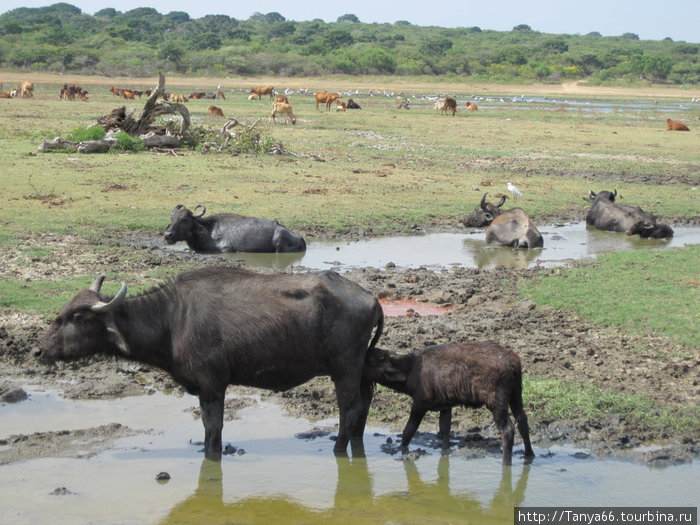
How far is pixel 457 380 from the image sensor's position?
20.3 feet

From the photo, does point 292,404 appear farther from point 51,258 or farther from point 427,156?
point 427,156

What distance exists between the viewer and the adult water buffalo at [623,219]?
1504 cm

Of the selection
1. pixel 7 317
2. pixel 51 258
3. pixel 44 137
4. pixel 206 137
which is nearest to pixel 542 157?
pixel 206 137

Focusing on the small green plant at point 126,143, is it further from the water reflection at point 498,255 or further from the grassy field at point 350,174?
the water reflection at point 498,255

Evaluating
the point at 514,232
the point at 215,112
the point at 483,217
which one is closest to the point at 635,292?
the point at 514,232

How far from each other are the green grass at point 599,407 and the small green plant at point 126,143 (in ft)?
51.0

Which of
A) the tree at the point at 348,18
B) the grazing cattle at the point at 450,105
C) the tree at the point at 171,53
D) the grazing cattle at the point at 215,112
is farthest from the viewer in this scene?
the tree at the point at 348,18

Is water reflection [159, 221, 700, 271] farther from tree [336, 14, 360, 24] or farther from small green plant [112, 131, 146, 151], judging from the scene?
tree [336, 14, 360, 24]

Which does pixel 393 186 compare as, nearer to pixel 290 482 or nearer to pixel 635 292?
pixel 635 292

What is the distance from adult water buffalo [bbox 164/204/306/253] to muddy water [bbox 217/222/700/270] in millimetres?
159

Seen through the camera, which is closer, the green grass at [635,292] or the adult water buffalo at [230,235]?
the green grass at [635,292]

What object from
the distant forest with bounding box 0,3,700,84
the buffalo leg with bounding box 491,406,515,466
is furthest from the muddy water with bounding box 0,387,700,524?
the distant forest with bounding box 0,3,700,84

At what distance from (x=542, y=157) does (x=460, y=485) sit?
19.4 meters

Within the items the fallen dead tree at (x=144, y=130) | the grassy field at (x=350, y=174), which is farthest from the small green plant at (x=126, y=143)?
the grassy field at (x=350, y=174)
